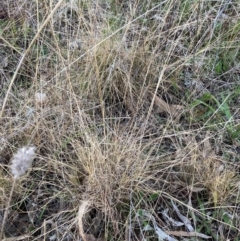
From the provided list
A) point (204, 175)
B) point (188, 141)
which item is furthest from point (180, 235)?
point (188, 141)

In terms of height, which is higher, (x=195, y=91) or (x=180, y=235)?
(x=195, y=91)

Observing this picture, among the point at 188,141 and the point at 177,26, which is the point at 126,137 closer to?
the point at 188,141

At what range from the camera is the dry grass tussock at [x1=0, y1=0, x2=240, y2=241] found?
1.41 m

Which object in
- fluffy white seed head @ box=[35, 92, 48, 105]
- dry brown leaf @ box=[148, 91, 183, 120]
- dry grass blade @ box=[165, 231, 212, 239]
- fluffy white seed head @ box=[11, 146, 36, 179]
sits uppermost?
fluffy white seed head @ box=[11, 146, 36, 179]

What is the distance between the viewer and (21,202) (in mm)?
1440

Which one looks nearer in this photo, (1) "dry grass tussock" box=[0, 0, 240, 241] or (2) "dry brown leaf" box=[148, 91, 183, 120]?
(1) "dry grass tussock" box=[0, 0, 240, 241]

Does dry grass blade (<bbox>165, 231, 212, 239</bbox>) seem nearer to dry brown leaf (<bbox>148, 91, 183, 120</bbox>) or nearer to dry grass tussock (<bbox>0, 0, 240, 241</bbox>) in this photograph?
dry grass tussock (<bbox>0, 0, 240, 241</bbox>)

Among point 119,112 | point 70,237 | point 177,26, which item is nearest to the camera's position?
point 70,237

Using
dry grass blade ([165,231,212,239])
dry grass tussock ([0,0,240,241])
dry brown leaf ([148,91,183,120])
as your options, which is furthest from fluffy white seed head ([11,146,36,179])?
dry brown leaf ([148,91,183,120])

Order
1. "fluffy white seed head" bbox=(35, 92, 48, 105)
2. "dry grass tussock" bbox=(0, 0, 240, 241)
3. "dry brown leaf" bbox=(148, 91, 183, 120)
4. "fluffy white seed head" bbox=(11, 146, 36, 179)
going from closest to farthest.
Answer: "fluffy white seed head" bbox=(11, 146, 36, 179), "dry grass tussock" bbox=(0, 0, 240, 241), "fluffy white seed head" bbox=(35, 92, 48, 105), "dry brown leaf" bbox=(148, 91, 183, 120)

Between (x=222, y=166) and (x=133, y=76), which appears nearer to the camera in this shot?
(x=222, y=166)

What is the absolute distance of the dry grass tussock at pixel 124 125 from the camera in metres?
1.41

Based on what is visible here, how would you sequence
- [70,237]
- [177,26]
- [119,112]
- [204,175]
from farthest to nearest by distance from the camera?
1. [177,26]
2. [119,112]
3. [204,175]
4. [70,237]

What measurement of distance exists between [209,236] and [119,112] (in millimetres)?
526
